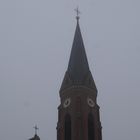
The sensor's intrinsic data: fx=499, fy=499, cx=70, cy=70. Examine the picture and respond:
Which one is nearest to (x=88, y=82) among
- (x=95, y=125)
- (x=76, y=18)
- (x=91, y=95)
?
(x=91, y=95)

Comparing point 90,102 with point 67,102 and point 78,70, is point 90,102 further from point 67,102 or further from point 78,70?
point 78,70

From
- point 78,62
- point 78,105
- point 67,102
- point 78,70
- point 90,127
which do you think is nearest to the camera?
point 90,127

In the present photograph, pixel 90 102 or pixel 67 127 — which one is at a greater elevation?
pixel 90 102

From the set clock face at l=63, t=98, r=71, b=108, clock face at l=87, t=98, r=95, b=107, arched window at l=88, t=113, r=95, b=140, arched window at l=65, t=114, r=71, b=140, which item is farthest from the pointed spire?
arched window at l=88, t=113, r=95, b=140

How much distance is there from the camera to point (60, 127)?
56.4 m

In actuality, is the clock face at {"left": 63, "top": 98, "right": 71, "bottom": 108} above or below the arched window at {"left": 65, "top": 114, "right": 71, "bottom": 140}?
above

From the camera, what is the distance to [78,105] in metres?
56.2

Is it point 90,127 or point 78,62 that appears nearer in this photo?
point 90,127

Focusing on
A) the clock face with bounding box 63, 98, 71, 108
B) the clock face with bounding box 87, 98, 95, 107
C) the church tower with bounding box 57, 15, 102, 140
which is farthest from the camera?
the clock face with bounding box 63, 98, 71, 108

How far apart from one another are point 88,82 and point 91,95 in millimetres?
1604

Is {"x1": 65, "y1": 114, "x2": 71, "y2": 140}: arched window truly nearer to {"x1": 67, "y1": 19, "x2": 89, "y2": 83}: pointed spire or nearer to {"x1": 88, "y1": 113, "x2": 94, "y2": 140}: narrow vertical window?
{"x1": 88, "y1": 113, "x2": 94, "y2": 140}: narrow vertical window

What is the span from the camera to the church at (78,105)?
55.1 m

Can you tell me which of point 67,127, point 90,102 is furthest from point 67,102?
point 67,127

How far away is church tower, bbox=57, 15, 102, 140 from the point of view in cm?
5509
